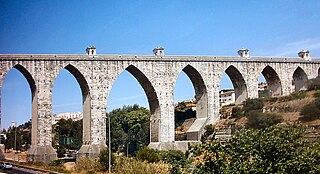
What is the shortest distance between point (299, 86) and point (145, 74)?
64.2 feet

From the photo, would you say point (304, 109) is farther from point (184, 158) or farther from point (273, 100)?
point (184, 158)

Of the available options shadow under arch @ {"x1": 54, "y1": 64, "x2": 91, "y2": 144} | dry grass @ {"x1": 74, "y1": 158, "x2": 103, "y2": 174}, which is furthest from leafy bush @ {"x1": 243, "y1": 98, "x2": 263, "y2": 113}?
dry grass @ {"x1": 74, "y1": 158, "x2": 103, "y2": 174}

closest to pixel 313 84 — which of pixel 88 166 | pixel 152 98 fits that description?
pixel 152 98

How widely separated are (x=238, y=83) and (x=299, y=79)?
8.23 m

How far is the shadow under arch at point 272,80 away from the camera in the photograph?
49031mm

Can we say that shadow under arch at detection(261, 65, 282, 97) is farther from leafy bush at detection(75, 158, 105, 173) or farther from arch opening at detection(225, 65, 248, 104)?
leafy bush at detection(75, 158, 105, 173)

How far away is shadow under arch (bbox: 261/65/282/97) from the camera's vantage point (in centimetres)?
4903

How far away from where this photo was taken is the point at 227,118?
45.2 meters

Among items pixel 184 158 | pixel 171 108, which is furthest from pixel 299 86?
pixel 184 158

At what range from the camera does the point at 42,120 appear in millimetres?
39031

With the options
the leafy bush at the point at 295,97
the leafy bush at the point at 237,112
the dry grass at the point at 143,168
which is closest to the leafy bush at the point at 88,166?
the dry grass at the point at 143,168

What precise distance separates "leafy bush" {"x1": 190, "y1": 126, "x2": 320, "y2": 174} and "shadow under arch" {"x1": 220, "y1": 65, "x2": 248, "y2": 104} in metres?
33.2

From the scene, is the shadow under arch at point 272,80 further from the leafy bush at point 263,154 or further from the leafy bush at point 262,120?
the leafy bush at point 263,154

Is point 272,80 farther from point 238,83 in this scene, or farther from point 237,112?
point 237,112
